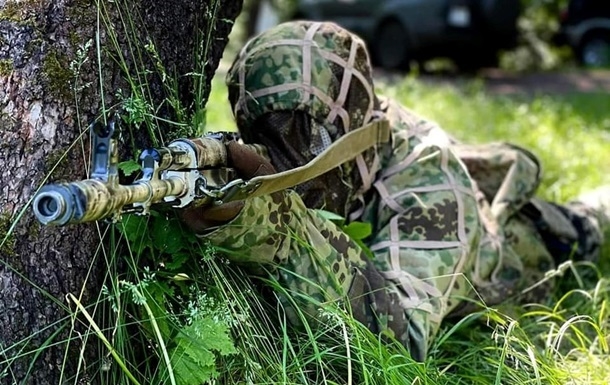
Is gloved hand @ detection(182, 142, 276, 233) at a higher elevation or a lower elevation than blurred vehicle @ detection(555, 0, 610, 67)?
higher

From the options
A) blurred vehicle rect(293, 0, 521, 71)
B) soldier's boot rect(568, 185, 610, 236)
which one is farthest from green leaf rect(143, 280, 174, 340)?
blurred vehicle rect(293, 0, 521, 71)

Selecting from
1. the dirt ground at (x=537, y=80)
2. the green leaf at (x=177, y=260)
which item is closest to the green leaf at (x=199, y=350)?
the green leaf at (x=177, y=260)

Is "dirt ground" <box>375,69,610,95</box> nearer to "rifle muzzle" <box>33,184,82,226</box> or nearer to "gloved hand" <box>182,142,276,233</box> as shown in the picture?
"gloved hand" <box>182,142,276,233</box>

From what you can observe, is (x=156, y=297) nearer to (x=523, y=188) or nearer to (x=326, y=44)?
(x=326, y=44)

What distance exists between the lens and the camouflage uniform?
2297 mm

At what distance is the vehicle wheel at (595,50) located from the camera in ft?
46.3

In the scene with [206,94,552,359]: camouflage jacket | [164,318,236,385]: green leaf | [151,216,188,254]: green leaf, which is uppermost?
[151,216,188,254]: green leaf

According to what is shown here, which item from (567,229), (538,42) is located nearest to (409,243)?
(567,229)

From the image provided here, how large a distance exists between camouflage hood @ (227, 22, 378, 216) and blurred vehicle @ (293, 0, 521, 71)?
30.8 ft

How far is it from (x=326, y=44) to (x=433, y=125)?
68cm

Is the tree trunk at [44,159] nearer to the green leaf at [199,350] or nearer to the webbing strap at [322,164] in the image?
the green leaf at [199,350]

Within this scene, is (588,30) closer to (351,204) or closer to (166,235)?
(351,204)

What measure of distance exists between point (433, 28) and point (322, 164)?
9.86 metres

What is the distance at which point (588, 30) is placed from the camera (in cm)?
1432
